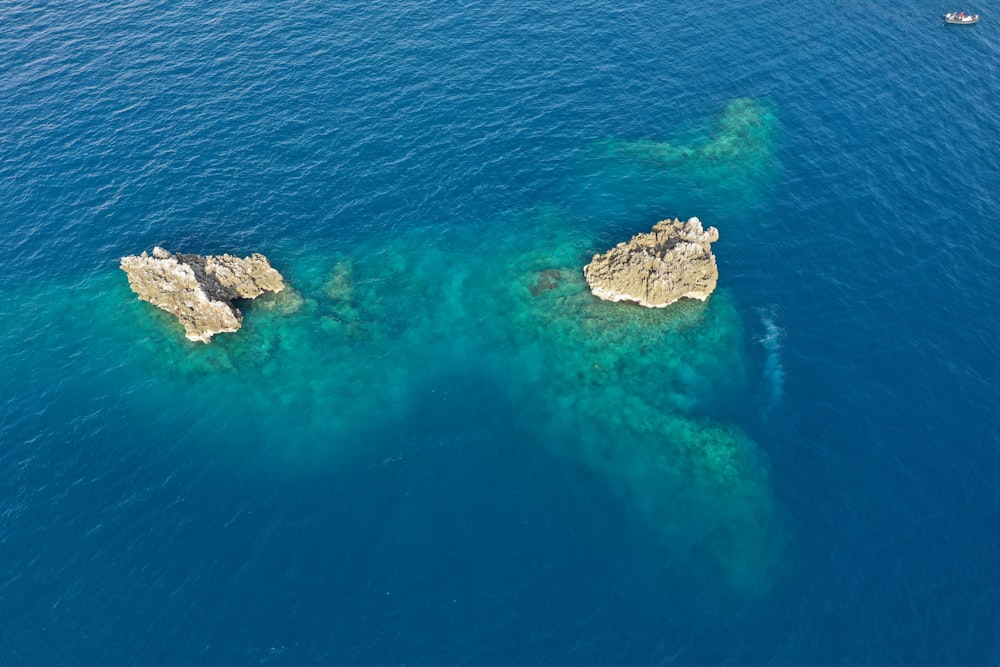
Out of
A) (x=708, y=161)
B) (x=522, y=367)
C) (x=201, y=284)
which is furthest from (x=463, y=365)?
(x=708, y=161)

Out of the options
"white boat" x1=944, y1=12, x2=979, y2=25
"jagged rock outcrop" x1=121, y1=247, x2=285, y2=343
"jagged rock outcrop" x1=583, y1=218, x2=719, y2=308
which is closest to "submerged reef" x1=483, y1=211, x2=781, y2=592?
"jagged rock outcrop" x1=583, y1=218, x2=719, y2=308

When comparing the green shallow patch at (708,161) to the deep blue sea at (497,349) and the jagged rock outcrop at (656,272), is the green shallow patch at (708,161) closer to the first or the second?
the deep blue sea at (497,349)

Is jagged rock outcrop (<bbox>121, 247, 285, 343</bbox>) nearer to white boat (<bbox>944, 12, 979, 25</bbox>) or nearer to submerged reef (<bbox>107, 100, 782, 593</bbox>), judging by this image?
submerged reef (<bbox>107, 100, 782, 593</bbox>)

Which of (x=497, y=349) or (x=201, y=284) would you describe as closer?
(x=497, y=349)

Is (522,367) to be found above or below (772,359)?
above

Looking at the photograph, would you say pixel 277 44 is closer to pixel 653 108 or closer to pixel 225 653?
pixel 653 108

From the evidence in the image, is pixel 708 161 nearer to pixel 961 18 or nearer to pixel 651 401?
pixel 651 401
